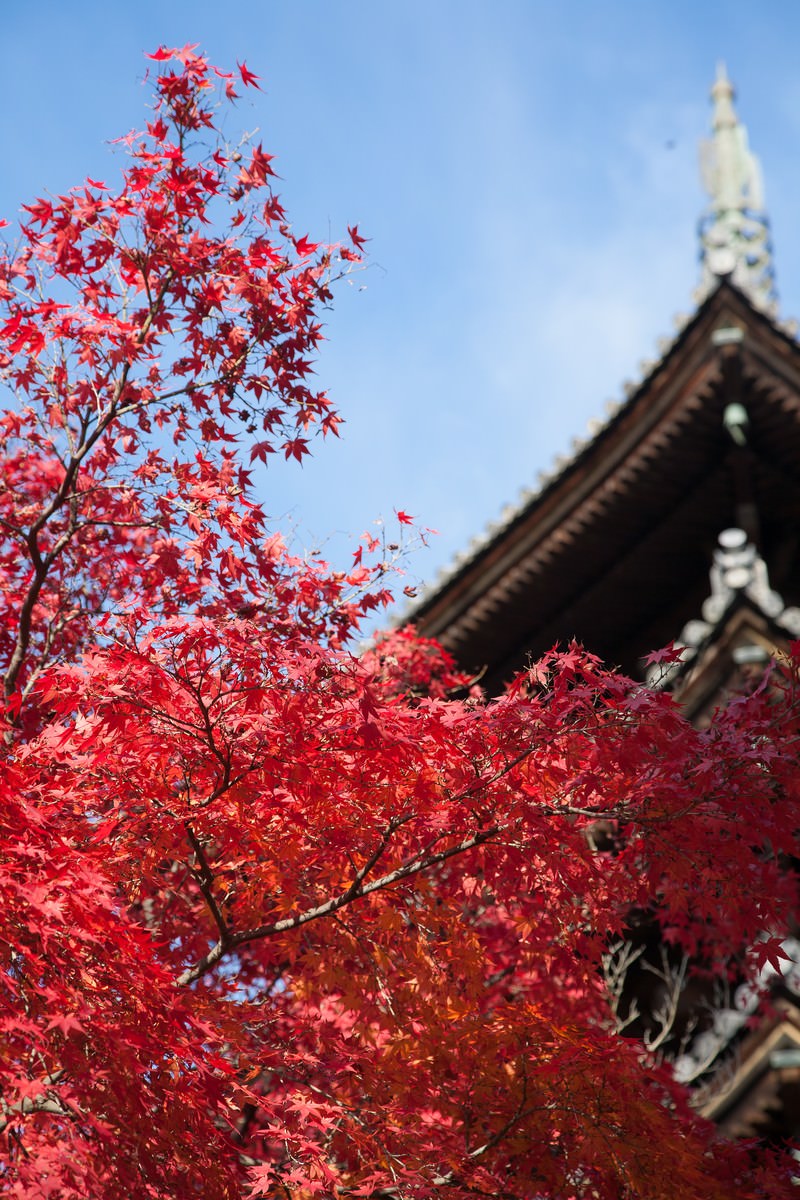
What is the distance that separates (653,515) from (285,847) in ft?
24.8

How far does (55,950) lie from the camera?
161 inches

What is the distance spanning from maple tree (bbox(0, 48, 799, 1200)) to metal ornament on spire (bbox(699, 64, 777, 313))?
266 inches

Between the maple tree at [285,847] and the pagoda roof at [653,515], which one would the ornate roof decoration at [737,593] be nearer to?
the pagoda roof at [653,515]

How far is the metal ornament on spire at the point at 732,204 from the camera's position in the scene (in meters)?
12.7

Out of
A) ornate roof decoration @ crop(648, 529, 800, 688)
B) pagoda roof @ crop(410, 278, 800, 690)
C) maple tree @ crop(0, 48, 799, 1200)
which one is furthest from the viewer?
pagoda roof @ crop(410, 278, 800, 690)

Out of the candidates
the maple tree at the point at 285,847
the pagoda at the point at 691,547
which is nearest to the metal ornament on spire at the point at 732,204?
the pagoda at the point at 691,547

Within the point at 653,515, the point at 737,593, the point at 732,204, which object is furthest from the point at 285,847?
the point at 732,204

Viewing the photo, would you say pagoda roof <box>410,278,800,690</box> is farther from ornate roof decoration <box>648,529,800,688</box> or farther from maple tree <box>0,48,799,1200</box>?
maple tree <box>0,48,799,1200</box>

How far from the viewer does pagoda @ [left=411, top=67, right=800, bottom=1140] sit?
9.55m

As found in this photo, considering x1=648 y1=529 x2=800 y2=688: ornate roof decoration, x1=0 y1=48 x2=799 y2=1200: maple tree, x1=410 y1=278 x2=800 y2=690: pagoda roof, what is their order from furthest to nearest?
x1=410 y1=278 x2=800 y2=690: pagoda roof
x1=648 y1=529 x2=800 y2=688: ornate roof decoration
x1=0 y1=48 x2=799 y2=1200: maple tree

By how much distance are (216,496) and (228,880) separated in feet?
5.73

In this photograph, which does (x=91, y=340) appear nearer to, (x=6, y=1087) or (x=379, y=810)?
(x=379, y=810)

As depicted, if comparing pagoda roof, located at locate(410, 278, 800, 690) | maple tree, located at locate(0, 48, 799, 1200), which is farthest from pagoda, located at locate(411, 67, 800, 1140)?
maple tree, located at locate(0, 48, 799, 1200)

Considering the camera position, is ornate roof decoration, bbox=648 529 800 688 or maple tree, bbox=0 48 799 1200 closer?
maple tree, bbox=0 48 799 1200
